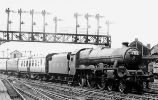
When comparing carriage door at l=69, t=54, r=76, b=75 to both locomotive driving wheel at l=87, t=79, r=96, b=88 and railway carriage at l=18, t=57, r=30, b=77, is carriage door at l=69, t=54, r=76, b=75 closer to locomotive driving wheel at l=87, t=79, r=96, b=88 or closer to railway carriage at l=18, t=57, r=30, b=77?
locomotive driving wheel at l=87, t=79, r=96, b=88

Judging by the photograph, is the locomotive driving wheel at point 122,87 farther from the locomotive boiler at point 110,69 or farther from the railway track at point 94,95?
the railway track at point 94,95

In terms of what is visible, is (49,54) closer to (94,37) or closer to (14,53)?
(94,37)

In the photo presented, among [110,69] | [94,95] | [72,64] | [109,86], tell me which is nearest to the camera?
[94,95]

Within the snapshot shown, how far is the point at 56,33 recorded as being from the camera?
35.8 m

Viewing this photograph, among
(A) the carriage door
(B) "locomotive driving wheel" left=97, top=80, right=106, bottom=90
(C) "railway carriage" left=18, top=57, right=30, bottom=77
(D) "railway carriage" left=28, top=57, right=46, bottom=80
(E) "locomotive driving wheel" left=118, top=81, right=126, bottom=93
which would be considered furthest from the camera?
(C) "railway carriage" left=18, top=57, right=30, bottom=77

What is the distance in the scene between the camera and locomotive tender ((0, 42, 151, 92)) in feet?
52.2

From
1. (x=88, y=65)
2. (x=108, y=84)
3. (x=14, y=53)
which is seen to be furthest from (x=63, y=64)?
(x=14, y=53)

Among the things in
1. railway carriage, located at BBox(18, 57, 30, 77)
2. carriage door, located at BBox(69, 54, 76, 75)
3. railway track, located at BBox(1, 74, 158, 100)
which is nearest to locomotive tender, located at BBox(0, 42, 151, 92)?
carriage door, located at BBox(69, 54, 76, 75)

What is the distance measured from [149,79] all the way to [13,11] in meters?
25.4

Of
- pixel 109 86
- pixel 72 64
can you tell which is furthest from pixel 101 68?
pixel 72 64

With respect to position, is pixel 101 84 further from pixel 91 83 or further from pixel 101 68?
pixel 101 68

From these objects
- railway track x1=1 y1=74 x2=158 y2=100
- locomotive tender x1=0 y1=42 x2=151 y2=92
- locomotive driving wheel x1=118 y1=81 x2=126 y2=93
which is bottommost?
railway track x1=1 y1=74 x2=158 y2=100

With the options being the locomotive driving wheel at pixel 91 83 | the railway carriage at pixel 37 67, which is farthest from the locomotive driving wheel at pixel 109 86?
the railway carriage at pixel 37 67

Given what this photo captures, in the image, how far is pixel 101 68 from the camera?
1759 cm
